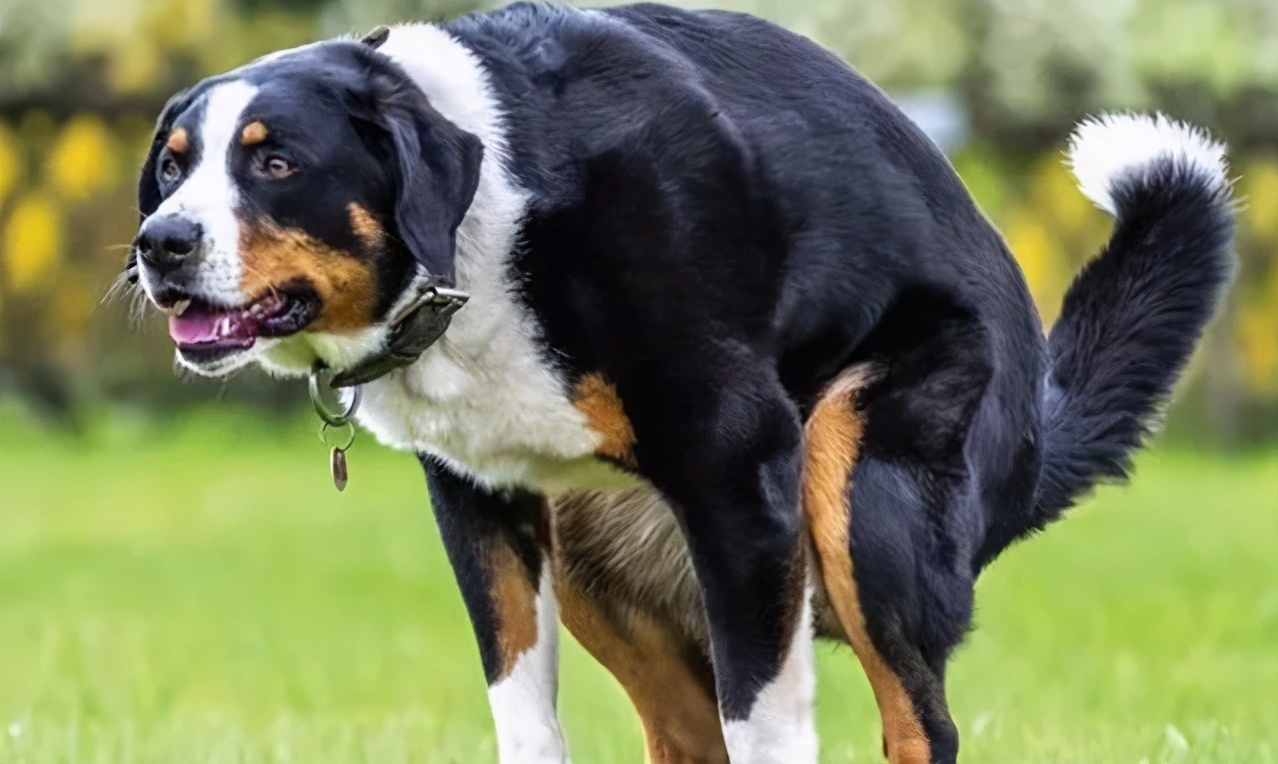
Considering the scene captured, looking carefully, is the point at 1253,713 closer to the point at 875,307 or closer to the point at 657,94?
the point at 875,307

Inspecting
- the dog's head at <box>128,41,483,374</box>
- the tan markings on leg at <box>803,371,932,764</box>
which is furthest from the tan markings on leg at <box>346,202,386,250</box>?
the tan markings on leg at <box>803,371,932,764</box>

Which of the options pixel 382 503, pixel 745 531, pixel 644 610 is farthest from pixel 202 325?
pixel 382 503

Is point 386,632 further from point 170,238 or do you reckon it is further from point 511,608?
point 170,238

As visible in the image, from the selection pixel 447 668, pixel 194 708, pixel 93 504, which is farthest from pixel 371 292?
pixel 93 504

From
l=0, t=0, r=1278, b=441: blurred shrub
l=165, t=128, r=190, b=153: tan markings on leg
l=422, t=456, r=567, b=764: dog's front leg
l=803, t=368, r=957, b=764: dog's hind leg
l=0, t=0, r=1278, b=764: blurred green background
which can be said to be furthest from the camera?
l=0, t=0, r=1278, b=441: blurred shrub

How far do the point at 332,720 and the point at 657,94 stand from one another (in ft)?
8.59

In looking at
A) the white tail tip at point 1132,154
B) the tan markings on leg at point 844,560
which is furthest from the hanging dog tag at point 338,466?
the white tail tip at point 1132,154

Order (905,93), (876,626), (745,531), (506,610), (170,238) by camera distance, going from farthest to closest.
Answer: (905,93) → (506,610) → (876,626) → (745,531) → (170,238)

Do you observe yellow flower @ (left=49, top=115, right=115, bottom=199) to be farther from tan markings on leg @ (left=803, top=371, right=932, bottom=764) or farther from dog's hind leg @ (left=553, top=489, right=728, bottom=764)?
tan markings on leg @ (left=803, top=371, right=932, bottom=764)

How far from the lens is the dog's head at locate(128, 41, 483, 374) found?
3.29 meters

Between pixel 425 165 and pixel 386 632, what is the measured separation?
477cm

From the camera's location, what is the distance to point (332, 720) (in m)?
5.54

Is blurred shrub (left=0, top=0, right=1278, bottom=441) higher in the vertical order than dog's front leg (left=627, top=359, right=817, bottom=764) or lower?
lower

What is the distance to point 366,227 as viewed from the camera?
3.40m
